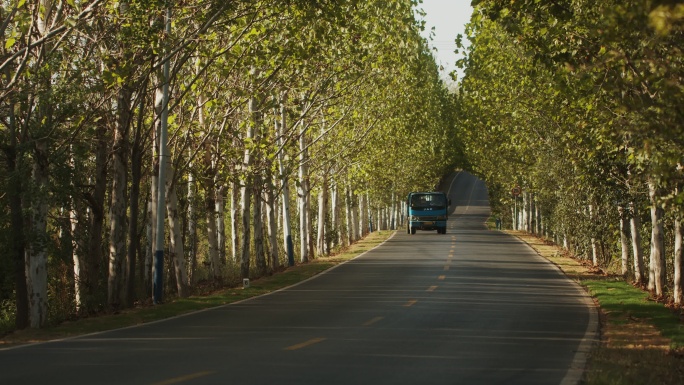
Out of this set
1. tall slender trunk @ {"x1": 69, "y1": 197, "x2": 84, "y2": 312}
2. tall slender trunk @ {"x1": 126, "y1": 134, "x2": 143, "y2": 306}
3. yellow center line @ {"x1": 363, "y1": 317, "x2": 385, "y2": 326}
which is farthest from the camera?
tall slender trunk @ {"x1": 69, "y1": 197, "x2": 84, "y2": 312}

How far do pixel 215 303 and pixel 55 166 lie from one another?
4992mm

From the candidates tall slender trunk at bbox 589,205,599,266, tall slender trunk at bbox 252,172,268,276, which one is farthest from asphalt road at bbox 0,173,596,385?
tall slender trunk at bbox 589,205,599,266

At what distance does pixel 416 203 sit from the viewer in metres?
63.1

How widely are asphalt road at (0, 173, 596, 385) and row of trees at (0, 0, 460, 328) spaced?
12.0 feet

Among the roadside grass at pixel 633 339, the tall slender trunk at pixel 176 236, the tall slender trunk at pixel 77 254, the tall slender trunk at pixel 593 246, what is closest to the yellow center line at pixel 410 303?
the roadside grass at pixel 633 339

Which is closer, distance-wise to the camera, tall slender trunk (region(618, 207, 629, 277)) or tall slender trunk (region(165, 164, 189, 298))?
tall slender trunk (region(165, 164, 189, 298))

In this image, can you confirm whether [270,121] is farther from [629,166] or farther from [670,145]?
[670,145]

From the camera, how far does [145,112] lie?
98.6 feet

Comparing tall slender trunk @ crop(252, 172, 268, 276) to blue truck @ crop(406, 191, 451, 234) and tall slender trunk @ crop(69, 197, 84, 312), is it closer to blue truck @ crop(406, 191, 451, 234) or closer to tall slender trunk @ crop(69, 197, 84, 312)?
tall slender trunk @ crop(69, 197, 84, 312)

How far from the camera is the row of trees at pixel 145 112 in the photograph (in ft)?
67.2

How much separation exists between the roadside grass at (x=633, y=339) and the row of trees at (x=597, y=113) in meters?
1.44

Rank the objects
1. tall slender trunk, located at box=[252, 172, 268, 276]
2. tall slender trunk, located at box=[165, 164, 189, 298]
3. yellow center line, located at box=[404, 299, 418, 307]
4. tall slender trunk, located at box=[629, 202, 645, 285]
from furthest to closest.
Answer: tall slender trunk, located at box=[252, 172, 268, 276]
tall slender trunk, located at box=[629, 202, 645, 285]
tall slender trunk, located at box=[165, 164, 189, 298]
yellow center line, located at box=[404, 299, 418, 307]

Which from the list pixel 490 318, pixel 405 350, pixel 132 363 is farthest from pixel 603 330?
pixel 132 363

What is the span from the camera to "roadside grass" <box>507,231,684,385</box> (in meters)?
12.6
